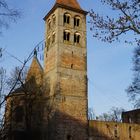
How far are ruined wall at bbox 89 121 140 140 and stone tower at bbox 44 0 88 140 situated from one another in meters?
1.82

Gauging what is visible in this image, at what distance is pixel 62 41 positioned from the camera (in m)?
37.7

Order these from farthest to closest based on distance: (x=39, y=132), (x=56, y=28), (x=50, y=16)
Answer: (x=50, y=16), (x=56, y=28), (x=39, y=132)

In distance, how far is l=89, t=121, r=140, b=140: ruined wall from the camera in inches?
1451

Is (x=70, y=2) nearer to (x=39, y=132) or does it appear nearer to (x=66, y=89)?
(x=66, y=89)

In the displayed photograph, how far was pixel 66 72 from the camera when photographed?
36.3 metres

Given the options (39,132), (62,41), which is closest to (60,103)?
(39,132)

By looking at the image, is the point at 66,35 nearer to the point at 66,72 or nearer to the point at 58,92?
the point at 66,72

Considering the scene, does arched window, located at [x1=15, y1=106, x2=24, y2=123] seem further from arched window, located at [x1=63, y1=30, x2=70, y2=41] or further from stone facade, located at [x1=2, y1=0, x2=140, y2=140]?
arched window, located at [x1=63, y1=30, x2=70, y2=41]

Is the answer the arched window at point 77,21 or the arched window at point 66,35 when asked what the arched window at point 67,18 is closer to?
the arched window at point 77,21

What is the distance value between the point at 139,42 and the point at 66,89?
25922mm

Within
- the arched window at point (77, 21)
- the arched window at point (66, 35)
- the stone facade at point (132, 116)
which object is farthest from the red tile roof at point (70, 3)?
the stone facade at point (132, 116)

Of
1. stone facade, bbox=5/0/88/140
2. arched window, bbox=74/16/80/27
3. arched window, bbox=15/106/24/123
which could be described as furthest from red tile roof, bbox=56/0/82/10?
arched window, bbox=15/106/24/123

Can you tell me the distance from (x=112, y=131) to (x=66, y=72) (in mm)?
9136

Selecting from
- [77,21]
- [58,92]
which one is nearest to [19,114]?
[58,92]
